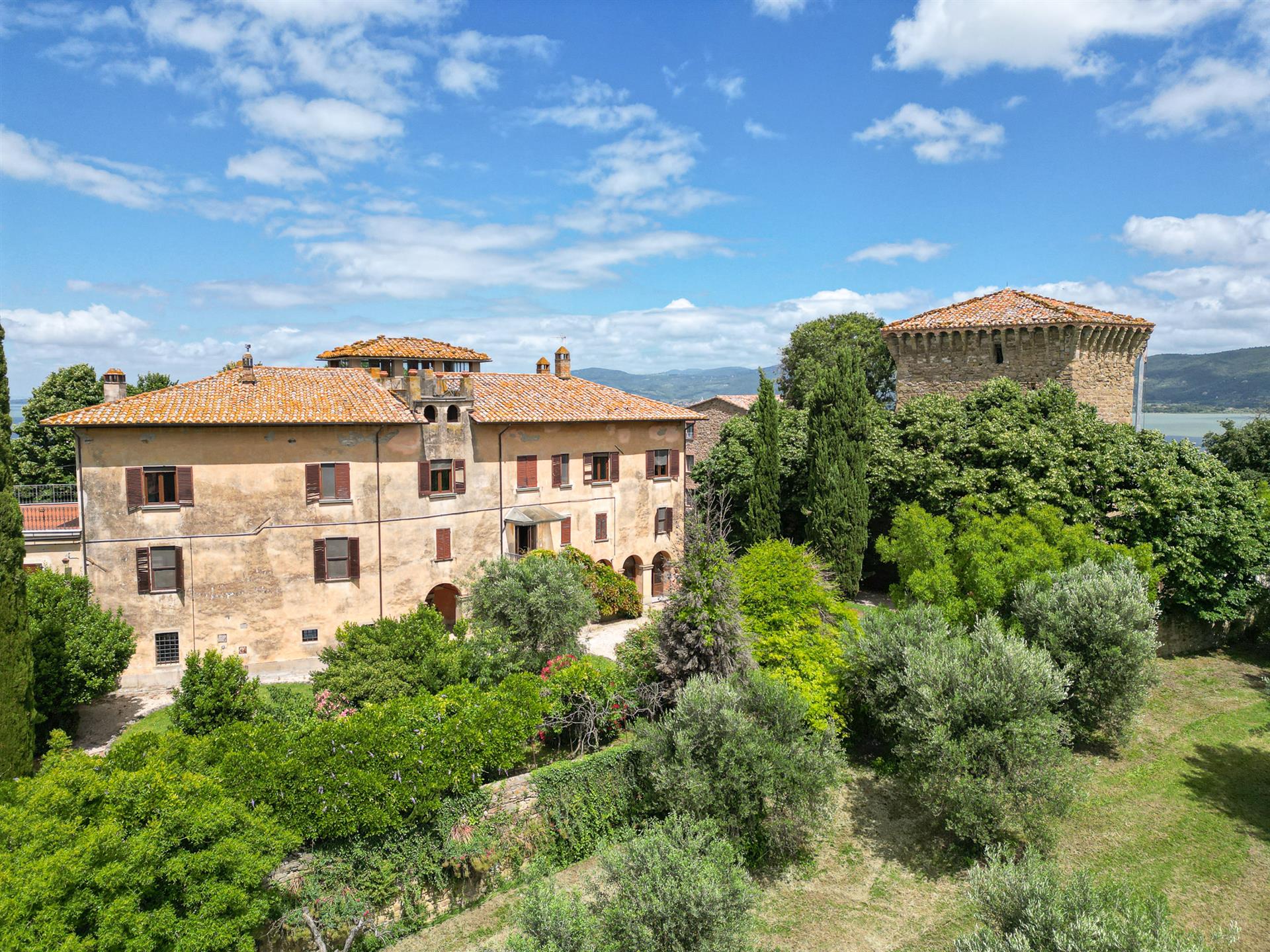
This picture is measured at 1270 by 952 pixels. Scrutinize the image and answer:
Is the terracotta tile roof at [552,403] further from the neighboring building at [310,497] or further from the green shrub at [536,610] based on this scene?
the green shrub at [536,610]

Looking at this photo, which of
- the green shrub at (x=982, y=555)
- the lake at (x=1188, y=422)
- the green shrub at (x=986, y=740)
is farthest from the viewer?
the lake at (x=1188, y=422)

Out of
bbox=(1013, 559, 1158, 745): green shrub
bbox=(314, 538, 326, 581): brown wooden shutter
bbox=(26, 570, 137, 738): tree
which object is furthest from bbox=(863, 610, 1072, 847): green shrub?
bbox=(26, 570, 137, 738): tree

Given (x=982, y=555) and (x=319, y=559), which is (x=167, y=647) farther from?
(x=982, y=555)

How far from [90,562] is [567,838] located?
60.3ft

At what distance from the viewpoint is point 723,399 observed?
53.0 m

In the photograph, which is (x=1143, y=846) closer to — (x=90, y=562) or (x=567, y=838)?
(x=567, y=838)

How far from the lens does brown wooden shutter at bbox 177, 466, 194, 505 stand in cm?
2489

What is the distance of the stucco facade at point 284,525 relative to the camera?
24484 mm

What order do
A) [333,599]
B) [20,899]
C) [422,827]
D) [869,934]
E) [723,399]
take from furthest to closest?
A: [723,399]
[333,599]
[422,827]
[869,934]
[20,899]

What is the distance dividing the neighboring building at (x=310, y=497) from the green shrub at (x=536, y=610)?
4.54m

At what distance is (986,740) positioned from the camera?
16.7 meters

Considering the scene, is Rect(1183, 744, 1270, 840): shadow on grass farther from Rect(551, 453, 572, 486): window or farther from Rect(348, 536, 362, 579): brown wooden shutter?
Rect(348, 536, 362, 579): brown wooden shutter

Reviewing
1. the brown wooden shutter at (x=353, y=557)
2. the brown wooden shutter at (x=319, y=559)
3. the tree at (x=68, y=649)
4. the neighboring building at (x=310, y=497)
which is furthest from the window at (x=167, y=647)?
the brown wooden shutter at (x=353, y=557)

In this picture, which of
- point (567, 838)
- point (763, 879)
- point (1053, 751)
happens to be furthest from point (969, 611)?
point (567, 838)
